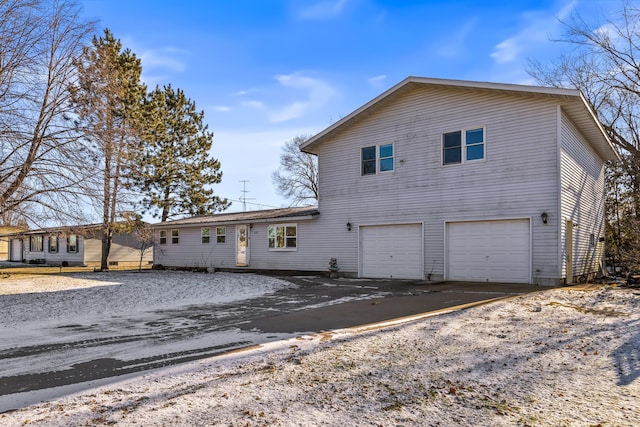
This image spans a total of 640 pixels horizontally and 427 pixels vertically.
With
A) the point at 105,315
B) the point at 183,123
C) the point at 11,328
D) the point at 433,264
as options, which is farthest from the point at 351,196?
the point at 183,123

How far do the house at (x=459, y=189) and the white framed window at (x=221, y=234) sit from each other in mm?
3739

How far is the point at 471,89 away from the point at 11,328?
13663 mm

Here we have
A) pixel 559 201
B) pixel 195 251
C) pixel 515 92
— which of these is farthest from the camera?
pixel 195 251

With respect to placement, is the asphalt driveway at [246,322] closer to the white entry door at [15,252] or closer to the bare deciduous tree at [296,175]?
the bare deciduous tree at [296,175]

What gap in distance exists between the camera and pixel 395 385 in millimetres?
4219

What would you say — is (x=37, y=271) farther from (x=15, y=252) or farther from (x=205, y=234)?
(x=15, y=252)

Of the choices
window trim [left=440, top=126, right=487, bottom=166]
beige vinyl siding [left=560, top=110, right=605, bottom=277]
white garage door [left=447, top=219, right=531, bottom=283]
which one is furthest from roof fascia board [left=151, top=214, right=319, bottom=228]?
beige vinyl siding [left=560, top=110, right=605, bottom=277]

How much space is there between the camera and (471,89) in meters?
14.4

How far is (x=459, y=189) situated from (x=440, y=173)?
89 cm

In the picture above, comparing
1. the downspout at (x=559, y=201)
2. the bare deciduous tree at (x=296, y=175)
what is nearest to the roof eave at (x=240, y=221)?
the downspout at (x=559, y=201)

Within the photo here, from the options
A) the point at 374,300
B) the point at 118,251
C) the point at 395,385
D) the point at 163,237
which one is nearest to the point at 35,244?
the point at 118,251

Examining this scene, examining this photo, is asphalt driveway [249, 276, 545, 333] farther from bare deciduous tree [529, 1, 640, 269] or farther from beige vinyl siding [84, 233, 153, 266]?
beige vinyl siding [84, 233, 153, 266]

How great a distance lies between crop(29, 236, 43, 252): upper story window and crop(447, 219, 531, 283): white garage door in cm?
3404

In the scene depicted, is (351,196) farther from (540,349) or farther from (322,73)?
(540,349)
